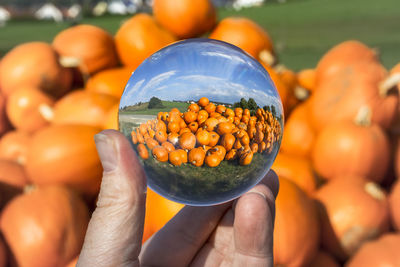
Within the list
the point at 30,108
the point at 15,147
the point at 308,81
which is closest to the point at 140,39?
the point at 30,108

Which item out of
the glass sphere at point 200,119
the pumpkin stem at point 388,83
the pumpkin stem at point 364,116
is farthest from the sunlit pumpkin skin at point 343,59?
the glass sphere at point 200,119

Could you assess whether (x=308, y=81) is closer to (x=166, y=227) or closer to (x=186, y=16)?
(x=186, y=16)

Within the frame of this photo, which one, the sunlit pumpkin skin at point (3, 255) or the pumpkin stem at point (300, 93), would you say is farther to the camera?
the pumpkin stem at point (300, 93)

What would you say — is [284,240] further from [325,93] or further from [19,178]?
[19,178]

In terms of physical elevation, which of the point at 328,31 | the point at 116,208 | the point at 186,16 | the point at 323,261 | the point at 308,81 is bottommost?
the point at 328,31

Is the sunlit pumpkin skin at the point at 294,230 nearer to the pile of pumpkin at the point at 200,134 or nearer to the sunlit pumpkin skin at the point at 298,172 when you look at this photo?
the sunlit pumpkin skin at the point at 298,172

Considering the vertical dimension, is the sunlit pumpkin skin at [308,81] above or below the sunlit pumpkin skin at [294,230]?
below

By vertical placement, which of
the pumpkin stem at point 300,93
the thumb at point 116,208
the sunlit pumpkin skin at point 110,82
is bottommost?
the pumpkin stem at point 300,93
